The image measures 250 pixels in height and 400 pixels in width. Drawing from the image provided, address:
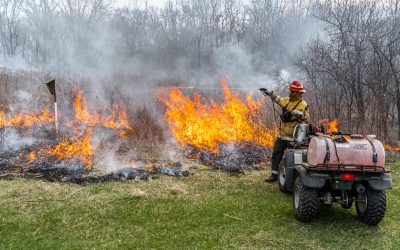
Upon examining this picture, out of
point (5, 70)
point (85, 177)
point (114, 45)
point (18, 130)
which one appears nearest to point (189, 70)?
point (114, 45)

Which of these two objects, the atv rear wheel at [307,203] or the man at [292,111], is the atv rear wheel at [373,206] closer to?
the atv rear wheel at [307,203]

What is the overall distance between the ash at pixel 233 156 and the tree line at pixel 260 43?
410 cm

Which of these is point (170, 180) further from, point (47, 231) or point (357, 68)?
point (357, 68)

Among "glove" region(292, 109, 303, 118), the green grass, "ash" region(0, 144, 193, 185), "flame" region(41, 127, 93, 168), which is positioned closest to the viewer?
the green grass

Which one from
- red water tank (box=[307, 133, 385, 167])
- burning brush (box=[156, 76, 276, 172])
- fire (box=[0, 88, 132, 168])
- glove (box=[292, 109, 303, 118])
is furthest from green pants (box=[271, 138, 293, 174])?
fire (box=[0, 88, 132, 168])

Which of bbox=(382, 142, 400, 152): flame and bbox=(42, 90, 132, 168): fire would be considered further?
bbox=(382, 142, 400, 152): flame

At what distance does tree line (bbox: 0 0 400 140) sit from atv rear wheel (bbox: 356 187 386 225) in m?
7.15

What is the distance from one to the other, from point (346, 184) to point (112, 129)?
8.38 meters

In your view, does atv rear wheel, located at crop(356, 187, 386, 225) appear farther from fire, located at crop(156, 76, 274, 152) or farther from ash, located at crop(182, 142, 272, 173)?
fire, located at crop(156, 76, 274, 152)

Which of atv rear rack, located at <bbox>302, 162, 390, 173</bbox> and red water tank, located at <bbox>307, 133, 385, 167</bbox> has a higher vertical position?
red water tank, located at <bbox>307, 133, 385, 167</bbox>

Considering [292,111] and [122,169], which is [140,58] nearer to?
[122,169]

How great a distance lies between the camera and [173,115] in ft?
36.6

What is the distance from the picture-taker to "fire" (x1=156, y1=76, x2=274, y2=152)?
1015 centimetres

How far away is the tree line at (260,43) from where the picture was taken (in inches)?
472
